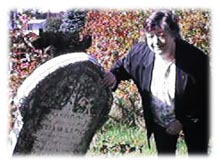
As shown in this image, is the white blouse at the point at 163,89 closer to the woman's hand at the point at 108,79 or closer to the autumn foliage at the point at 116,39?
the autumn foliage at the point at 116,39

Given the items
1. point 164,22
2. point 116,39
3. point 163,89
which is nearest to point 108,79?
point 116,39

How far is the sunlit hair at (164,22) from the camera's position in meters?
3.65

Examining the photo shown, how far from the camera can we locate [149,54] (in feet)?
12.1

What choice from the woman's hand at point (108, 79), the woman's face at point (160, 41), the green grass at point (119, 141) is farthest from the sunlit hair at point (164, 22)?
the green grass at point (119, 141)

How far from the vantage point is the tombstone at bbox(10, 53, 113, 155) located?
3500mm

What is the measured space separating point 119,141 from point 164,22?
2.65 feet

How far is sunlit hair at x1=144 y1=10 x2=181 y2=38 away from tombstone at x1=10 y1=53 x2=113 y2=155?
0.42 meters

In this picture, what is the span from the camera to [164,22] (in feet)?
12.0

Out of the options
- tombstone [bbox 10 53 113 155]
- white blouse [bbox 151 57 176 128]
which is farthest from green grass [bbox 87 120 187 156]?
white blouse [bbox 151 57 176 128]

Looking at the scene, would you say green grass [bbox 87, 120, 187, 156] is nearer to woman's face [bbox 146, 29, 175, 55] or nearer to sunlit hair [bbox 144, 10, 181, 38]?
woman's face [bbox 146, 29, 175, 55]

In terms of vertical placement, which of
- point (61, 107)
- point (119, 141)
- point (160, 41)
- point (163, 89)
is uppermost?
point (160, 41)

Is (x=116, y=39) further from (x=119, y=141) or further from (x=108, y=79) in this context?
(x=119, y=141)

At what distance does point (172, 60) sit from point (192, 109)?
0.34 metres

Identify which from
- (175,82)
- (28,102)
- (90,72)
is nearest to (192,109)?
(175,82)
